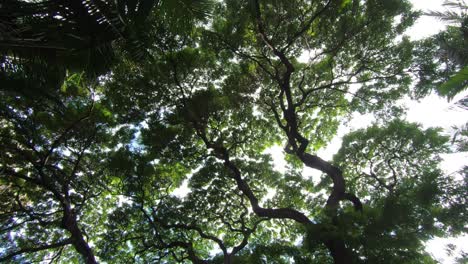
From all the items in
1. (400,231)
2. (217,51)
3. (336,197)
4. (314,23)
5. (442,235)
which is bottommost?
(442,235)

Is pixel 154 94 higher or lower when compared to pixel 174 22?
higher

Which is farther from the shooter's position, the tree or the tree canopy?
the tree canopy

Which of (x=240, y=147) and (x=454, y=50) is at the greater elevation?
(x=240, y=147)

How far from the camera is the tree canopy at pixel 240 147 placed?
25.6 ft

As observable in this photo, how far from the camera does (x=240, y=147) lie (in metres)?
12.6

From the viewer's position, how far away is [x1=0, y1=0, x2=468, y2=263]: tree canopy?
782 cm

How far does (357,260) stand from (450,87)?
16.2 ft

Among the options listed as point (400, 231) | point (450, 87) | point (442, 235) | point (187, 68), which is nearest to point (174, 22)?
point (450, 87)

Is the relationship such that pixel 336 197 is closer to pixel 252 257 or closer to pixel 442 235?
pixel 442 235

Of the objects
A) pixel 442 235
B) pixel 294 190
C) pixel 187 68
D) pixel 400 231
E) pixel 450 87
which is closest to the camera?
pixel 450 87

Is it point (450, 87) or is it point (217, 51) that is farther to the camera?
point (217, 51)

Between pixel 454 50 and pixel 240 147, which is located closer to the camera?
pixel 454 50

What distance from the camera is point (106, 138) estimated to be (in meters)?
11.0

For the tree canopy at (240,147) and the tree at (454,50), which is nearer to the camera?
the tree at (454,50)
